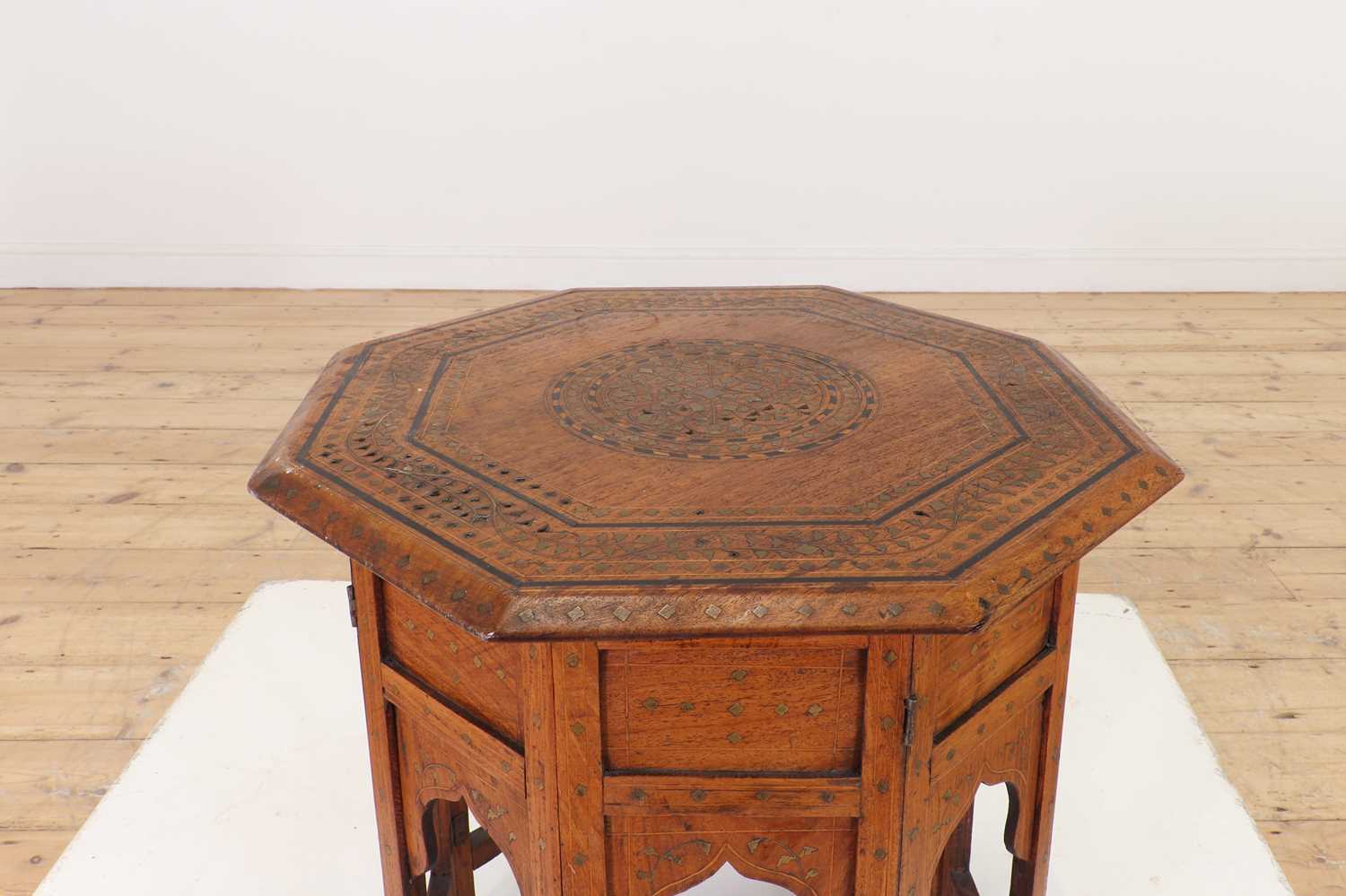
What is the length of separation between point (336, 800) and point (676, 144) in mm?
3736

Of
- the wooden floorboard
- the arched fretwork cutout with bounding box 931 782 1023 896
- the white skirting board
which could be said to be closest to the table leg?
the arched fretwork cutout with bounding box 931 782 1023 896

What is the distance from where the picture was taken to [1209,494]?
13.1ft

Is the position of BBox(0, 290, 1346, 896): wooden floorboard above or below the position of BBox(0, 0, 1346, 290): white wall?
below

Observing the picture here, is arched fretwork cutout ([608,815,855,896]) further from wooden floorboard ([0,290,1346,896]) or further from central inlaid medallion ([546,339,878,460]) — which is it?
wooden floorboard ([0,290,1346,896])

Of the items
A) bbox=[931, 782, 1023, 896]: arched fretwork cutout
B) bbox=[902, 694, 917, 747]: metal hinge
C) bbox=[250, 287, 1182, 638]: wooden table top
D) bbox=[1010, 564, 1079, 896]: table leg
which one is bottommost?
bbox=[931, 782, 1023, 896]: arched fretwork cutout

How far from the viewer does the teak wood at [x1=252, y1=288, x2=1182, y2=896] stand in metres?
1.53

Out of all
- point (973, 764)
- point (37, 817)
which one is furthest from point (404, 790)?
point (37, 817)

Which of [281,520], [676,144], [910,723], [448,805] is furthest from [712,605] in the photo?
[676,144]

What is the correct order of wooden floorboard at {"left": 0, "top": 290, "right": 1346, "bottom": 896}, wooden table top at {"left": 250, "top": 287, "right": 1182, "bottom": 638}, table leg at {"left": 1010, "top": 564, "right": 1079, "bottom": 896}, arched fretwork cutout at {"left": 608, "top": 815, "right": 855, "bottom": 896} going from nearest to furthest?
wooden table top at {"left": 250, "top": 287, "right": 1182, "bottom": 638}, arched fretwork cutout at {"left": 608, "top": 815, "right": 855, "bottom": 896}, table leg at {"left": 1010, "top": 564, "right": 1079, "bottom": 896}, wooden floorboard at {"left": 0, "top": 290, "right": 1346, "bottom": 896}

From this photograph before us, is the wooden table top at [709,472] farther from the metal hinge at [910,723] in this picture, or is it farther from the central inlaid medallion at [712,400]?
the metal hinge at [910,723]

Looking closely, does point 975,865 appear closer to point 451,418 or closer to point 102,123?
point 451,418

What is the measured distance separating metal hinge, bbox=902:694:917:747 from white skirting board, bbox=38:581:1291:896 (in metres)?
0.91

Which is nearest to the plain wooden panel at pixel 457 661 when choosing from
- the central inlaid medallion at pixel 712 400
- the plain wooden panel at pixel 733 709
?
the plain wooden panel at pixel 733 709

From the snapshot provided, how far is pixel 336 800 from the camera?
103 inches
